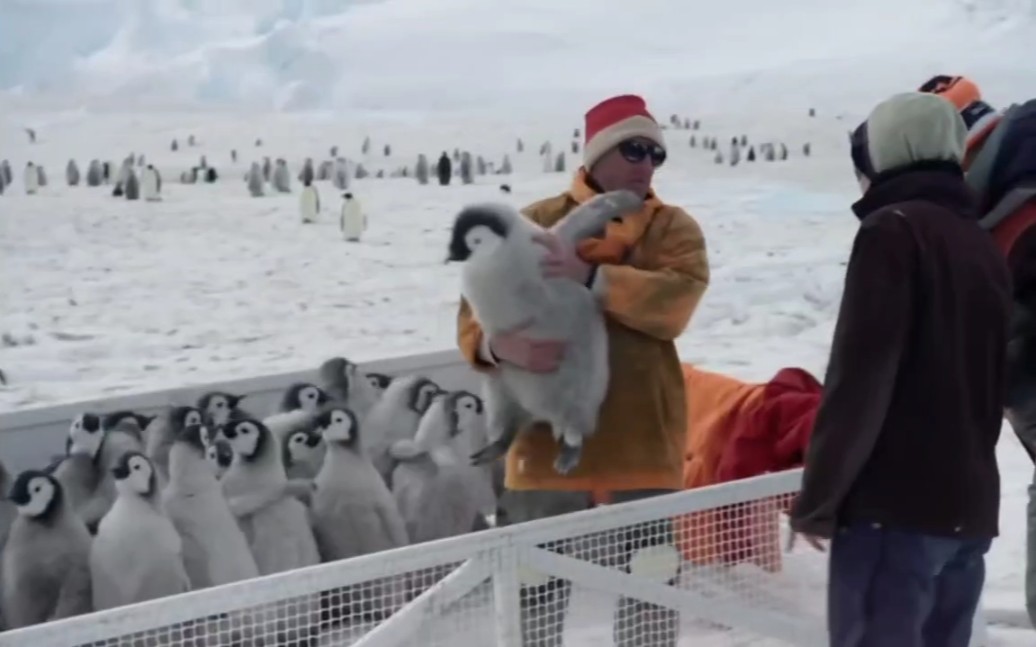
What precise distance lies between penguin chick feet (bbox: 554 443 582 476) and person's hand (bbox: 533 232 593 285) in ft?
0.73

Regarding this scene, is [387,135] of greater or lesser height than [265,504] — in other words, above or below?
above

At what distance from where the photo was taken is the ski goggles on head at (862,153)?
135cm

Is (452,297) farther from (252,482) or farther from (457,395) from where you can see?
(252,482)

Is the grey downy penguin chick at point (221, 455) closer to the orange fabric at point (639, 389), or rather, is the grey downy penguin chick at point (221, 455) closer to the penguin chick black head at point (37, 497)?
the penguin chick black head at point (37, 497)

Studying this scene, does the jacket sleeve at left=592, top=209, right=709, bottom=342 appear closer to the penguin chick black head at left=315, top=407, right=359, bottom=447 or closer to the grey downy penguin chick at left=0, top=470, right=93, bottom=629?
the penguin chick black head at left=315, top=407, right=359, bottom=447

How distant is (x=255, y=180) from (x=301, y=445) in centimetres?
313

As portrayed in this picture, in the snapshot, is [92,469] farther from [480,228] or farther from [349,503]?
[480,228]

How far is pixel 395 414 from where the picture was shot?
2.74 m

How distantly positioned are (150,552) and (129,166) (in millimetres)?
3834

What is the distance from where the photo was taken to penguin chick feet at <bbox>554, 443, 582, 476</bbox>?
65.1 inches

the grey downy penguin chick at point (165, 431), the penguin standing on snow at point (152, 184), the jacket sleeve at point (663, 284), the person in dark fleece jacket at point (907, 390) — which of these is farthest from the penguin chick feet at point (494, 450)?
the penguin standing on snow at point (152, 184)

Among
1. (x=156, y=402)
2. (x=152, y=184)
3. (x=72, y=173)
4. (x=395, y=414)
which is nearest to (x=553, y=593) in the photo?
(x=395, y=414)

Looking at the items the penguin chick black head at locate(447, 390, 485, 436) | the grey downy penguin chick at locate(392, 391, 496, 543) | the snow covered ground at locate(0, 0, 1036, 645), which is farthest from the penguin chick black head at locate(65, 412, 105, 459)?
the snow covered ground at locate(0, 0, 1036, 645)

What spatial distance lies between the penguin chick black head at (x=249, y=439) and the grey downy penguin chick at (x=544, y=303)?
0.79 m
